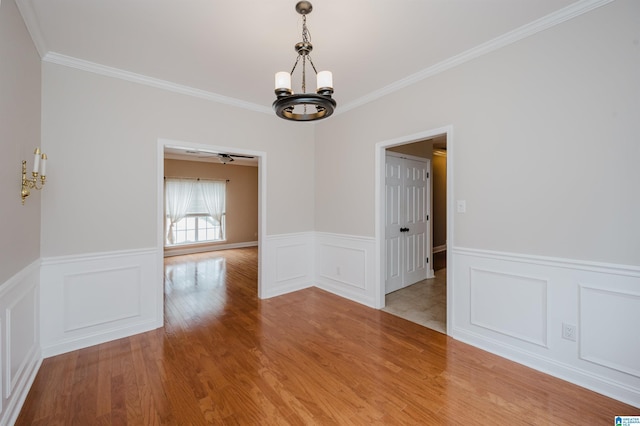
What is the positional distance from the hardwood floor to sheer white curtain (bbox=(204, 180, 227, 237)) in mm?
5373

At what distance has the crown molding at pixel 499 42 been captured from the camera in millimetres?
2017

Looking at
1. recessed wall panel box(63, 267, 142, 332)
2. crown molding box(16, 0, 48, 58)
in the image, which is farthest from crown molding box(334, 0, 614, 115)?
recessed wall panel box(63, 267, 142, 332)

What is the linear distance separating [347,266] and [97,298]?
2.98m

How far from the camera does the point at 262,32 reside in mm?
2297

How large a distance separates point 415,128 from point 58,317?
13.7 feet

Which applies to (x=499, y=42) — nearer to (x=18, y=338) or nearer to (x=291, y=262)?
(x=291, y=262)

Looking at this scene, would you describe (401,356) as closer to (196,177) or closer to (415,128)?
(415,128)

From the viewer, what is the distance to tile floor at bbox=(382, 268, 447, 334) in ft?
10.5

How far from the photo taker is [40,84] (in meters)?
2.48

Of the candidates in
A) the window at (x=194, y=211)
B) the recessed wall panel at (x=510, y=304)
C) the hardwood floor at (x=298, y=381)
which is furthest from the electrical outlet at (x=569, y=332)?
the window at (x=194, y=211)

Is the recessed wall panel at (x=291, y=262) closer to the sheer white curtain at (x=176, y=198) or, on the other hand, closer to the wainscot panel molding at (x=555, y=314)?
the wainscot panel molding at (x=555, y=314)

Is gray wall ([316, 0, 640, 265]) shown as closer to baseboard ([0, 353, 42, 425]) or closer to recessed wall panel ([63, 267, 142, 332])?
recessed wall panel ([63, 267, 142, 332])

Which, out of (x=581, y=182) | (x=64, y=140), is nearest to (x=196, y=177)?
(x=64, y=140)

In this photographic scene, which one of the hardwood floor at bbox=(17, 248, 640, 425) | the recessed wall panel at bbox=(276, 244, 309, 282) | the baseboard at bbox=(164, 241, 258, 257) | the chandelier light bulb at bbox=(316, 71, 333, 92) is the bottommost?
the hardwood floor at bbox=(17, 248, 640, 425)
